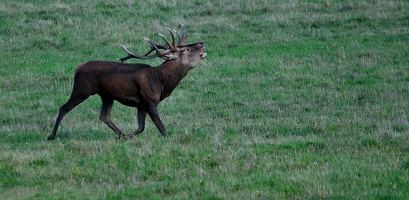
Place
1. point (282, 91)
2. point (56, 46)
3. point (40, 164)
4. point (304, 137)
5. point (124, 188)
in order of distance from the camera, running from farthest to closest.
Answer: point (56, 46)
point (282, 91)
point (304, 137)
point (40, 164)
point (124, 188)

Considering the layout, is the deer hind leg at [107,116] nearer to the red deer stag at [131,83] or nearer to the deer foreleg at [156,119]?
the red deer stag at [131,83]

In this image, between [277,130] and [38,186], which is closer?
[38,186]

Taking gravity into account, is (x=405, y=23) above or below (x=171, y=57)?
below

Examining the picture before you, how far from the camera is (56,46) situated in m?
22.5

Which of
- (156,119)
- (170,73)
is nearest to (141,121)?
(156,119)

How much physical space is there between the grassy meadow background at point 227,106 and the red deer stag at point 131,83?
18.5 inches

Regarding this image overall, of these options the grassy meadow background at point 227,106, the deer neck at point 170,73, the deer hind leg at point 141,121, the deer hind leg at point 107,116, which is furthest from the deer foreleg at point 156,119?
the deer hind leg at point 107,116

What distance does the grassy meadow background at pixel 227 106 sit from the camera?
10.3 m

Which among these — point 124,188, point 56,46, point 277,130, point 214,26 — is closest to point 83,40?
point 56,46

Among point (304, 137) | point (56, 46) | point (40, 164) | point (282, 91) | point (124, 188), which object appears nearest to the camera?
point (124, 188)

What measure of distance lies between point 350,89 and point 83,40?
8.06 m

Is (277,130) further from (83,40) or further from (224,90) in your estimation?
(83,40)

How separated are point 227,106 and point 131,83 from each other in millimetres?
3517

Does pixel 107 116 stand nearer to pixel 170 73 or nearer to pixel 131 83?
pixel 131 83
